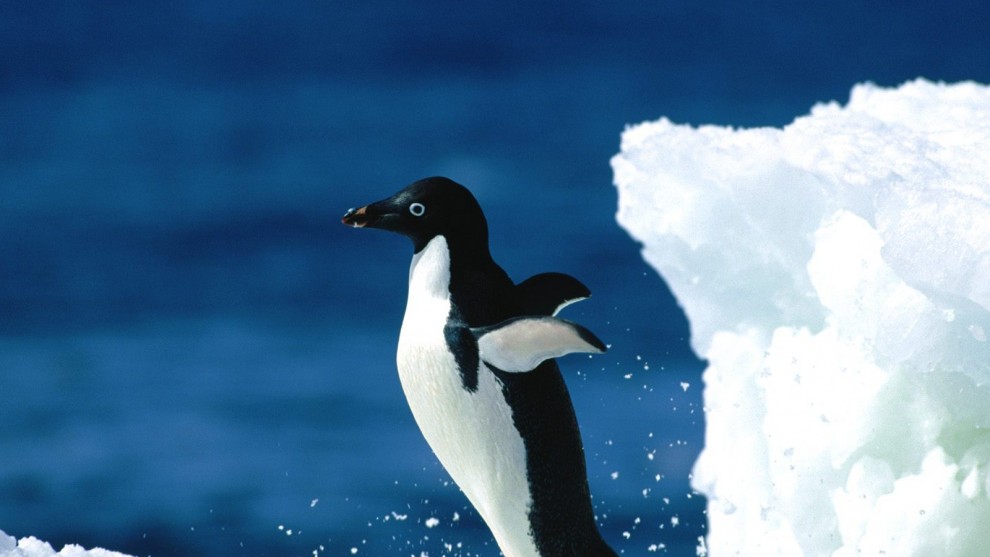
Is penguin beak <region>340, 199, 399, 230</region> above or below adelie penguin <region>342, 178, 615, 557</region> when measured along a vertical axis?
above

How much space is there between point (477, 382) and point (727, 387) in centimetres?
204

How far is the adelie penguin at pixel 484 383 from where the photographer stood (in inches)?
168

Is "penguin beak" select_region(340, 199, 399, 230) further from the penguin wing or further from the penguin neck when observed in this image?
the penguin wing

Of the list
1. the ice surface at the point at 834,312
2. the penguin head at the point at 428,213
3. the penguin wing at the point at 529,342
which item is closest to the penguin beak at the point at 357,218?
the penguin head at the point at 428,213

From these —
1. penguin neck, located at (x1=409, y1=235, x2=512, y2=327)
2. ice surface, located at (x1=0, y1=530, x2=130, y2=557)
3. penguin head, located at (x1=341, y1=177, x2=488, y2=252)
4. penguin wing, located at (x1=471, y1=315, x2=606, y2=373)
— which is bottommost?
ice surface, located at (x1=0, y1=530, x2=130, y2=557)

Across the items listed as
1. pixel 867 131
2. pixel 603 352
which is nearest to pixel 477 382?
pixel 603 352

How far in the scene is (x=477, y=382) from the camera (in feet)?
14.0

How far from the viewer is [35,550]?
4715 millimetres

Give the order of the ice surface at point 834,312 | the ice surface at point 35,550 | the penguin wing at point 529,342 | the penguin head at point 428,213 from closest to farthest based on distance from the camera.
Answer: the penguin wing at point 529,342
the penguin head at point 428,213
the ice surface at point 35,550
the ice surface at point 834,312

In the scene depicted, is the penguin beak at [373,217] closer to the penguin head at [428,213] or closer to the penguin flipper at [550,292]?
the penguin head at [428,213]

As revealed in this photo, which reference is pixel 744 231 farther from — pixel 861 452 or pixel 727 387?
pixel 861 452

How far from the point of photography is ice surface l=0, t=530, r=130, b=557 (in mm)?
4637

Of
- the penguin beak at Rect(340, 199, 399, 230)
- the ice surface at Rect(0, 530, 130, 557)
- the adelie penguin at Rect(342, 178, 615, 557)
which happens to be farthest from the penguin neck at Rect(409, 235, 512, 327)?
the ice surface at Rect(0, 530, 130, 557)

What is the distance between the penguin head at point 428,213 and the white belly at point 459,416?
0.05m
